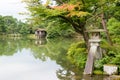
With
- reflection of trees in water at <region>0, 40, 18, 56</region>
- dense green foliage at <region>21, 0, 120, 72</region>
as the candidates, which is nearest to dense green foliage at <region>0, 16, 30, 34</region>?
reflection of trees in water at <region>0, 40, 18, 56</region>

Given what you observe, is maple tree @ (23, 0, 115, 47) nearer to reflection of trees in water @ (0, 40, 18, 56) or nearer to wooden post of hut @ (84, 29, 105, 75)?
wooden post of hut @ (84, 29, 105, 75)

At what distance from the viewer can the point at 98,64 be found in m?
12.2

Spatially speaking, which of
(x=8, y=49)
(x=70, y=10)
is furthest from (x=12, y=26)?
(x=70, y=10)

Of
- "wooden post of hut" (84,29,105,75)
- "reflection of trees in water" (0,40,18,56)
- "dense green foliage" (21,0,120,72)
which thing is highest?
"dense green foliage" (21,0,120,72)

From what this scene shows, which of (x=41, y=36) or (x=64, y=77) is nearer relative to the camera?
(x=64, y=77)

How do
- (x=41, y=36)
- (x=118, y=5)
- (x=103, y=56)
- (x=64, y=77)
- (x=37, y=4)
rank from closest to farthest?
1. (x=64, y=77)
2. (x=103, y=56)
3. (x=37, y=4)
4. (x=118, y=5)
5. (x=41, y=36)

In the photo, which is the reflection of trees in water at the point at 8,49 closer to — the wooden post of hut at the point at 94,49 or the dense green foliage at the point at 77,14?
the dense green foliage at the point at 77,14

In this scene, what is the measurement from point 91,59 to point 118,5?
4753 millimetres

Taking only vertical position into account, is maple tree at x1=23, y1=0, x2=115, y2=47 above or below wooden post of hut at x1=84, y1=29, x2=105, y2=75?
above

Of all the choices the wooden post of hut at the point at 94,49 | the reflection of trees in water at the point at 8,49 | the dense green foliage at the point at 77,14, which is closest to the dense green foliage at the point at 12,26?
the reflection of trees in water at the point at 8,49

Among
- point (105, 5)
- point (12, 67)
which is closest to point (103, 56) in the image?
point (105, 5)

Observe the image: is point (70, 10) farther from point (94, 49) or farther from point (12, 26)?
point (12, 26)

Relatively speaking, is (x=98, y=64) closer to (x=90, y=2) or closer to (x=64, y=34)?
(x=90, y=2)

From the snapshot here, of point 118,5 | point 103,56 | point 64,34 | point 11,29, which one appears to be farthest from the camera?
point 11,29
